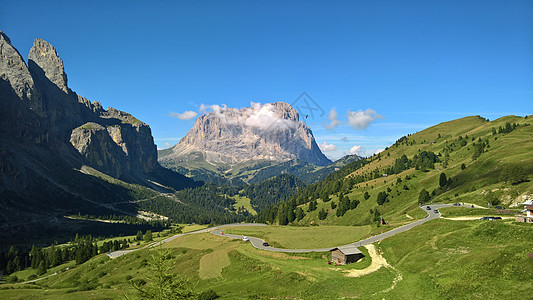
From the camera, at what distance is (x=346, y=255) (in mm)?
65188

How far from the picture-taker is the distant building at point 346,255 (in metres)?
65.6

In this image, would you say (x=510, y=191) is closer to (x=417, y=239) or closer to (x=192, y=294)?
(x=417, y=239)

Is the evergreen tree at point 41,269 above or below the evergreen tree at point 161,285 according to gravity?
below

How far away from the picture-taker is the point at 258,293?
2157 inches

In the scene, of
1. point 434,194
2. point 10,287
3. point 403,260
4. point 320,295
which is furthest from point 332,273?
point 434,194

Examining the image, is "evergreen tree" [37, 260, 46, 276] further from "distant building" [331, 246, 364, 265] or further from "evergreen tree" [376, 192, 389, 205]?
"evergreen tree" [376, 192, 389, 205]

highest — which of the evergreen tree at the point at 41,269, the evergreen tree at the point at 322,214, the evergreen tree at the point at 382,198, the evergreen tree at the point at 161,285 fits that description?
the evergreen tree at the point at 161,285

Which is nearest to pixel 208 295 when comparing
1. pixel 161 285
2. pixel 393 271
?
pixel 161 285

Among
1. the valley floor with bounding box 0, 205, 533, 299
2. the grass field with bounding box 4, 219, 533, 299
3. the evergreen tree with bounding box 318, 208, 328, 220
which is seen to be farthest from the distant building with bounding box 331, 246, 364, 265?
the evergreen tree with bounding box 318, 208, 328, 220

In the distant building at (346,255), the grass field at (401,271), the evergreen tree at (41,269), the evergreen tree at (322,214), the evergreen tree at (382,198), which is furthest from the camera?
the evergreen tree at (322,214)

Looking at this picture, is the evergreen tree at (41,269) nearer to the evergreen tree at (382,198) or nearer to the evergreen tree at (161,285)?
the evergreen tree at (161,285)

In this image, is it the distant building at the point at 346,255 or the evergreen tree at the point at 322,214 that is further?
the evergreen tree at the point at 322,214

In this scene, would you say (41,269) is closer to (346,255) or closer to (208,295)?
(208,295)

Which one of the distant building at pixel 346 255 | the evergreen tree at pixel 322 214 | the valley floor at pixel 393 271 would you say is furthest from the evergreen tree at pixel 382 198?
the distant building at pixel 346 255
